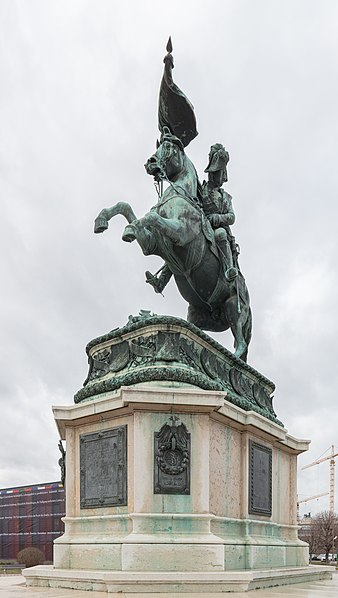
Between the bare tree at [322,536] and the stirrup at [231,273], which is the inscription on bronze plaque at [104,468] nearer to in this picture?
the stirrup at [231,273]

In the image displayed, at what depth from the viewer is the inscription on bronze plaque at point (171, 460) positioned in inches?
460

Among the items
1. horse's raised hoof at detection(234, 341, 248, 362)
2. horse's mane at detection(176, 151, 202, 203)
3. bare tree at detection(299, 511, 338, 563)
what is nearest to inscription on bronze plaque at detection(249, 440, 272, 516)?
horse's raised hoof at detection(234, 341, 248, 362)

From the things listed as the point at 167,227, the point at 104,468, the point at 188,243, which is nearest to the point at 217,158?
the point at 188,243

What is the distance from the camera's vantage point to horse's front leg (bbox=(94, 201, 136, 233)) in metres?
13.8

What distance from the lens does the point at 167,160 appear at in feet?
49.9

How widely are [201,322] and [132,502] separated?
6.48 m

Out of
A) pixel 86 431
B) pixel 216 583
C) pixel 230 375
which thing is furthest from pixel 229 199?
pixel 216 583

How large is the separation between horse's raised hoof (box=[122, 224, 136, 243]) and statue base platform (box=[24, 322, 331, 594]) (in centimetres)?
184

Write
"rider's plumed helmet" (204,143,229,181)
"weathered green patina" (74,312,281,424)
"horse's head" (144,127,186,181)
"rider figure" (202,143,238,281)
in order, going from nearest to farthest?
"weathered green patina" (74,312,281,424) < "horse's head" (144,127,186,181) < "rider figure" (202,143,238,281) < "rider's plumed helmet" (204,143,229,181)

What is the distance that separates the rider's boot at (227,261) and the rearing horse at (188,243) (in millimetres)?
151

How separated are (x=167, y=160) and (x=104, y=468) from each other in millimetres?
6828

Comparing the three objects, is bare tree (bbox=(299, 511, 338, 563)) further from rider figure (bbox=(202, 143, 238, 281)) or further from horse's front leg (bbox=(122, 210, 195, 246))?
horse's front leg (bbox=(122, 210, 195, 246))

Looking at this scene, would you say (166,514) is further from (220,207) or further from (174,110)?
(174,110)

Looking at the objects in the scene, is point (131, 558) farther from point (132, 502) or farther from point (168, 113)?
point (168, 113)
